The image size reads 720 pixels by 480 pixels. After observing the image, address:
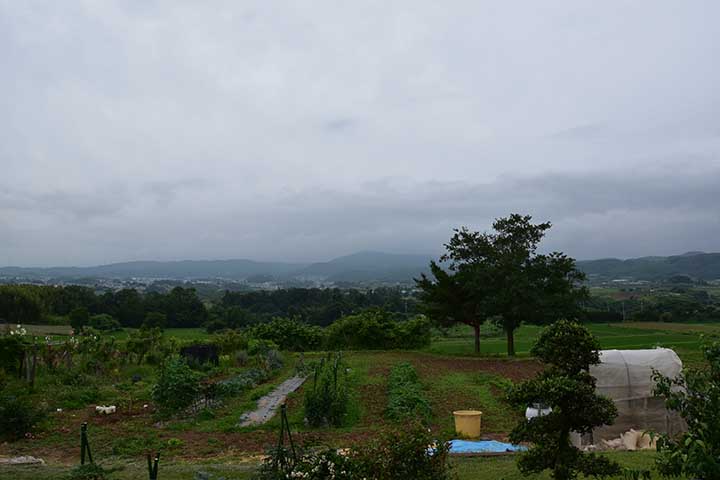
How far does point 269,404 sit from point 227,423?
2.29 m

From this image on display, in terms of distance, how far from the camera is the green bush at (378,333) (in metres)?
26.2

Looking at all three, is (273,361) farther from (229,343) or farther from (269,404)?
(269,404)

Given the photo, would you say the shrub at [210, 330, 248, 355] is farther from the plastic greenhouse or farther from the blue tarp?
the plastic greenhouse

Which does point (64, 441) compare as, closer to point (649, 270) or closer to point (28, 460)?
point (28, 460)

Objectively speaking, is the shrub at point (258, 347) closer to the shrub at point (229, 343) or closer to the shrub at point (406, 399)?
the shrub at point (229, 343)

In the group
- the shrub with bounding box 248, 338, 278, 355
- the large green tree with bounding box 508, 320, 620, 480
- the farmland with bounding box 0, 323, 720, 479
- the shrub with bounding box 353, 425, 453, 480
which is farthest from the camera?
the shrub with bounding box 248, 338, 278, 355

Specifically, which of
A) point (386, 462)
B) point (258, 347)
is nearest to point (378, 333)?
point (258, 347)

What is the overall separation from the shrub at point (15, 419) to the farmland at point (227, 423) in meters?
0.24

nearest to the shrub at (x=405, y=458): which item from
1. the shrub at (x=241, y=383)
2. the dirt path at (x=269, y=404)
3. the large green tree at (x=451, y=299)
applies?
the dirt path at (x=269, y=404)

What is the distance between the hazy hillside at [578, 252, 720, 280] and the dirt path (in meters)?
128

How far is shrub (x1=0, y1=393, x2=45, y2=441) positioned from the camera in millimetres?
10172

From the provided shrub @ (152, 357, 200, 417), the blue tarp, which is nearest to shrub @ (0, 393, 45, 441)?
shrub @ (152, 357, 200, 417)

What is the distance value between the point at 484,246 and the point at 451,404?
10317 millimetres

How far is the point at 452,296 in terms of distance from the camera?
22922mm
